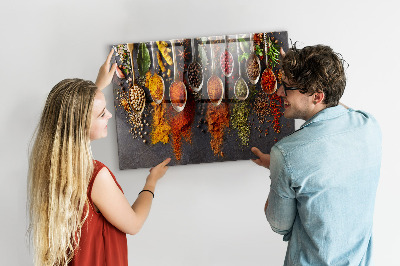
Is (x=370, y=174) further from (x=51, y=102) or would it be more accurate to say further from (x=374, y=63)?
(x=51, y=102)

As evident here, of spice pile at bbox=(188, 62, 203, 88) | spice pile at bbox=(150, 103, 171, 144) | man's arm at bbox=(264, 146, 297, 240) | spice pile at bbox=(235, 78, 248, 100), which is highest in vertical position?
spice pile at bbox=(188, 62, 203, 88)

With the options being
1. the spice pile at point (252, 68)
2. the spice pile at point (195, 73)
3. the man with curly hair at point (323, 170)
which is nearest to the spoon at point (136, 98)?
the spice pile at point (195, 73)

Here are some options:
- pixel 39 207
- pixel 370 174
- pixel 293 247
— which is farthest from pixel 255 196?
pixel 39 207

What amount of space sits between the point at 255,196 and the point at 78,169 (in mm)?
Answer: 859

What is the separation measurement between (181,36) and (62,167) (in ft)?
2.61

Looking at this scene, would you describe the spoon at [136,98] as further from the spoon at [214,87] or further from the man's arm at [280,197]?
the man's arm at [280,197]

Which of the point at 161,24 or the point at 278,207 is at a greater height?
the point at 161,24

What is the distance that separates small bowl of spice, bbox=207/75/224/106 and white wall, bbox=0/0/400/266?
21cm

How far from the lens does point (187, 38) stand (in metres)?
1.71

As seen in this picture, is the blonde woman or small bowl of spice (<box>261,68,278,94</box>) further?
small bowl of spice (<box>261,68,278,94</box>)

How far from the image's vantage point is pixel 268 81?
1.70 meters

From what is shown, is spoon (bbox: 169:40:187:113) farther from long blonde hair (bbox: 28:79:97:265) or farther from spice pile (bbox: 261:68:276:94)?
long blonde hair (bbox: 28:79:97:265)

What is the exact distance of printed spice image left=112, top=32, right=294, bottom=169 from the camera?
1.70 metres

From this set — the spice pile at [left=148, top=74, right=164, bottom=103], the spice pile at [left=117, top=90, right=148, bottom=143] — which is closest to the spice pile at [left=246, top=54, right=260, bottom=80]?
the spice pile at [left=148, top=74, right=164, bottom=103]
